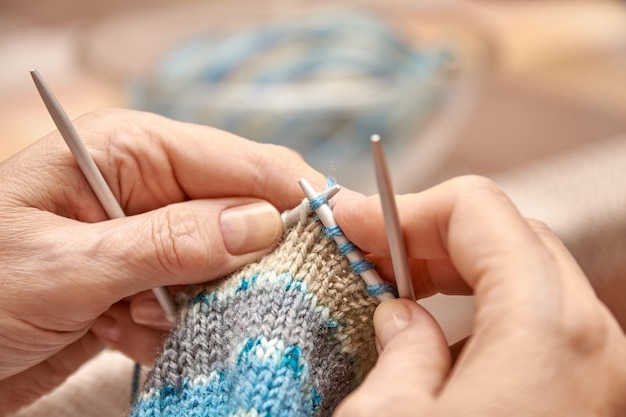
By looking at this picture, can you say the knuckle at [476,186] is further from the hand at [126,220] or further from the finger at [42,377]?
the finger at [42,377]

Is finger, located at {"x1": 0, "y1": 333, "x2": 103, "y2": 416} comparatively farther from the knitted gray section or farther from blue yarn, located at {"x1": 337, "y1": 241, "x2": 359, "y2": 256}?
blue yarn, located at {"x1": 337, "y1": 241, "x2": 359, "y2": 256}

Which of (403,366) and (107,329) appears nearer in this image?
(403,366)

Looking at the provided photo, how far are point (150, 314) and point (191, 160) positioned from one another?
4.6 inches

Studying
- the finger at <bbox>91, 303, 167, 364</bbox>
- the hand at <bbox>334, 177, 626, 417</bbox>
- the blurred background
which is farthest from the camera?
the blurred background

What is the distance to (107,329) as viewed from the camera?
1.65ft

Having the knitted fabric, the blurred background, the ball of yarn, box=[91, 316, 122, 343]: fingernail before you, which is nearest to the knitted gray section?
the knitted fabric

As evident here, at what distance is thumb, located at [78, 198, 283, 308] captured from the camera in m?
0.40

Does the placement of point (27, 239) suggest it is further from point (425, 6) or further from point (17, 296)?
point (425, 6)

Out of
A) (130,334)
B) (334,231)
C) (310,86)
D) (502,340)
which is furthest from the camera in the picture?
(310,86)

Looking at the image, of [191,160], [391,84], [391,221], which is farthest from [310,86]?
[391,221]

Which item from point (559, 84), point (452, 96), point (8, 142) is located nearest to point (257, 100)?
point (452, 96)

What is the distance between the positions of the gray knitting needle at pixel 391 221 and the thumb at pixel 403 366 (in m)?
0.01

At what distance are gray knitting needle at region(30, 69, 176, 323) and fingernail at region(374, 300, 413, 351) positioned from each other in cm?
15

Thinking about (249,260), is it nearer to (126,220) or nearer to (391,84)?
(126,220)
